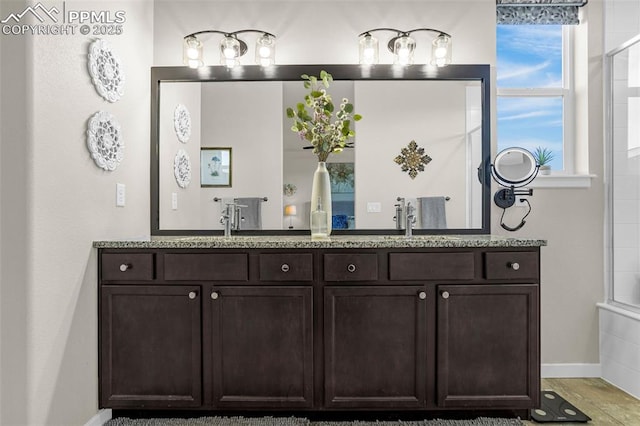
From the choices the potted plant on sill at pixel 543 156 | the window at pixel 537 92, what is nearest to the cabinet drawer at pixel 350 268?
the window at pixel 537 92

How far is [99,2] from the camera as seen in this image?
201cm

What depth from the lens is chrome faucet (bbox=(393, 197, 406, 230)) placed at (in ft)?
8.23

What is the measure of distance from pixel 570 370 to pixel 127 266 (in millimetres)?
2757

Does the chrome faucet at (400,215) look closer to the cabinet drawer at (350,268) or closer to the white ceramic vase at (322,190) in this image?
the white ceramic vase at (322,190)

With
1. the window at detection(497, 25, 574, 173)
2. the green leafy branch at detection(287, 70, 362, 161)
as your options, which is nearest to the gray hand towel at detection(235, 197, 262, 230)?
the green leafy branch at detection(287, 70, 362, 161)

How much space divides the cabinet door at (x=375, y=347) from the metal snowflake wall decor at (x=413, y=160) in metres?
0.86

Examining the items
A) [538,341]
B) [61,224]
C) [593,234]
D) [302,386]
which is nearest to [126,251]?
[61,224]

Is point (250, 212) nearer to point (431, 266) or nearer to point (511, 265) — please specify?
point (431, 266)

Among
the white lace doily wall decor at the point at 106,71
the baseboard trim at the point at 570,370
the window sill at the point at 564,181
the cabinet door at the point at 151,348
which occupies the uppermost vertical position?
the white lace doily wall decor at the point at 106,71

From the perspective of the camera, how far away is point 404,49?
2520 millimetres

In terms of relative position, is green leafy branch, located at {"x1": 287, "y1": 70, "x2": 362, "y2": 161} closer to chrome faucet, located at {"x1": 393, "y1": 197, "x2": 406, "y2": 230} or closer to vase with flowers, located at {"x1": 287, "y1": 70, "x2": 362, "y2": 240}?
vase with flowers, located at {"x1": 287, "y1": 70, "x2": 362, "y2": 240}

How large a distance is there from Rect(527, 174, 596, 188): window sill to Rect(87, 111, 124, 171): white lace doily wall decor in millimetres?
2527

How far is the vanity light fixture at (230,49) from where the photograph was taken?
253 cm

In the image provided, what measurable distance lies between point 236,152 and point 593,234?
7.80ft
